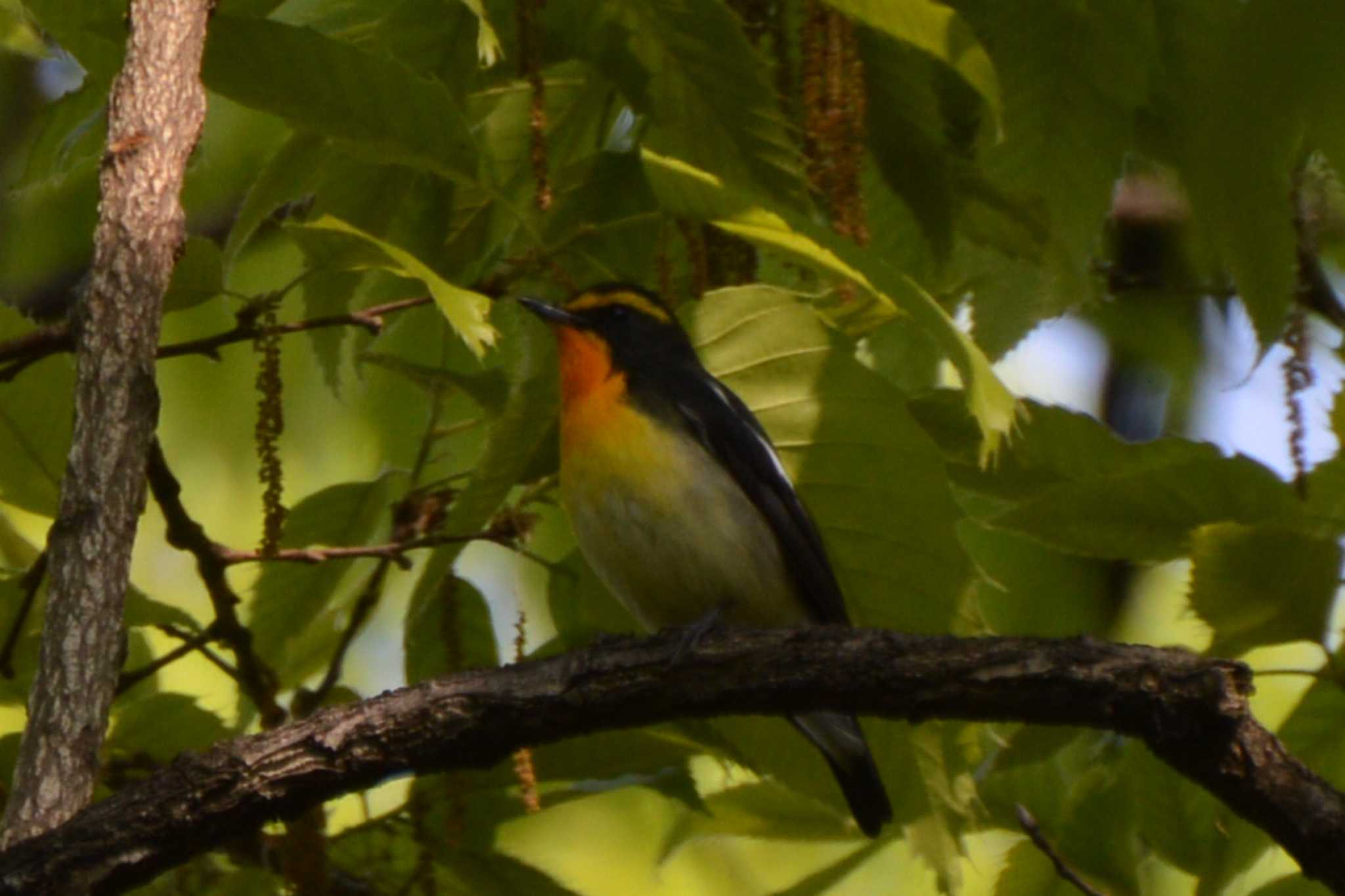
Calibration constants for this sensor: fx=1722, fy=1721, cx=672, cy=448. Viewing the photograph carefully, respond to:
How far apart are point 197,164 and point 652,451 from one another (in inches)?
50.0

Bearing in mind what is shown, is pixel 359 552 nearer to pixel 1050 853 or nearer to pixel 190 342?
pixel 190 342

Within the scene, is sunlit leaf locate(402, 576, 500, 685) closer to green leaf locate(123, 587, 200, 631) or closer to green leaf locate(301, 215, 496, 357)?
green leaf locate(123, 587, 200, 631)

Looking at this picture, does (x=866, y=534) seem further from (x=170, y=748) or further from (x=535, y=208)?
(x=170, y=748)

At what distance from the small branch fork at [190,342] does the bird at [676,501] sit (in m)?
0.89

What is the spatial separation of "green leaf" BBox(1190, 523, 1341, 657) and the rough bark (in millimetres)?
1668

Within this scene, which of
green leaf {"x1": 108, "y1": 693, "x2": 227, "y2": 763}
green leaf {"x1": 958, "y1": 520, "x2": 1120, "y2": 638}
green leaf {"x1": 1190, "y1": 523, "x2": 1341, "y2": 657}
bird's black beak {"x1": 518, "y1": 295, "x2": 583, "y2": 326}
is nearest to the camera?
green leaf {"x1": 1190, "y1": 523, "x2": 1341, "y2": 657}

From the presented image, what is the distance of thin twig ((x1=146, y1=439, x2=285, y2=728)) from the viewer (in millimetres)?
2898

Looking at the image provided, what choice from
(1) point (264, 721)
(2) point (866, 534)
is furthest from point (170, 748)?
(2) point (866, 534)

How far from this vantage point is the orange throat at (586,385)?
4238 millimetres

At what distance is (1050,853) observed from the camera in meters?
3.45

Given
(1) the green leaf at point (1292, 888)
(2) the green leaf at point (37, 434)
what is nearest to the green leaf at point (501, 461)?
(2) the green leaf at point (37, 434)

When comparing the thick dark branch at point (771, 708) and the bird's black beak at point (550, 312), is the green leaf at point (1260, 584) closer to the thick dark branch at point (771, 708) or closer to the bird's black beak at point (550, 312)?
the thick dark branch at point (771, 708)

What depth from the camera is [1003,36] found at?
3217 millimetres

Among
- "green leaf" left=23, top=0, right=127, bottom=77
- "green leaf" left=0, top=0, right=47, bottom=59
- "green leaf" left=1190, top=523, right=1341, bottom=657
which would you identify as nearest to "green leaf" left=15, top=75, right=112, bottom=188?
"green leaf" left=0, top=0, right=47, bottom=59
